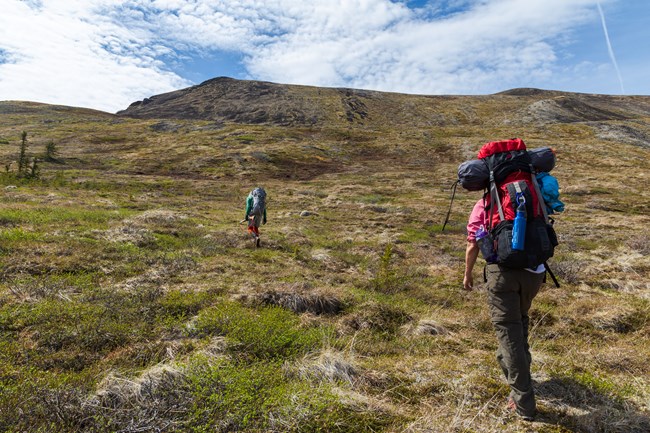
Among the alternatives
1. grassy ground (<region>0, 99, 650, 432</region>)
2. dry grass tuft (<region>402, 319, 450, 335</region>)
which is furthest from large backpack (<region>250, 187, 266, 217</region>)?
dry grass tuft (<region>402, 319, 450, 335</region>)

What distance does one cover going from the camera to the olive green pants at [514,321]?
3.66 metres

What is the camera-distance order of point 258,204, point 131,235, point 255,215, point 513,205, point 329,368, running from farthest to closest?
1. point 258,204
2. point 255,215
3. point 131,235
4. point 329,368
5. point 513,205

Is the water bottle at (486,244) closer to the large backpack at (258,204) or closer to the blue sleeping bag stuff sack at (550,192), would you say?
the blue sleeping bag stuff sack at (550,192)

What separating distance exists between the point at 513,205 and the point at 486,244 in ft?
1.72

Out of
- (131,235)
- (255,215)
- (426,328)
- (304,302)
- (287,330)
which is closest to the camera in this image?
(287,330)

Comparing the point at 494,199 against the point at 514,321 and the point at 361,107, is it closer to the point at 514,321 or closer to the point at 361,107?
the point at 514,321

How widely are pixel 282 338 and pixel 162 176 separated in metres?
39.3

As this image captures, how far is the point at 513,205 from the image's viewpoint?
3699 mm

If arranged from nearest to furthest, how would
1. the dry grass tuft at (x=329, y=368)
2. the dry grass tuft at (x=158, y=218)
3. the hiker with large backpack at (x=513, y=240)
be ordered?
the hiker with large backpack at (x=513, y=240)
the dry grass tuft at (x=329, y=368)
the dry grass tuft at (x=158, y=218)

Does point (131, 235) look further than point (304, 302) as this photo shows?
Yes

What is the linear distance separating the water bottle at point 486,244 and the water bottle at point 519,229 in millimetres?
310

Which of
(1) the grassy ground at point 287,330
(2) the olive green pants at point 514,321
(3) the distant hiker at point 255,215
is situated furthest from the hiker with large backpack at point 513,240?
(3) the distant hiker at point 255,215

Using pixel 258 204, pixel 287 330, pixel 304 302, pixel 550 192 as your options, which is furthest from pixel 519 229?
pixel 258 204

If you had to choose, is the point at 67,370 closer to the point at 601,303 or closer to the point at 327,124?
the point at 601,303
